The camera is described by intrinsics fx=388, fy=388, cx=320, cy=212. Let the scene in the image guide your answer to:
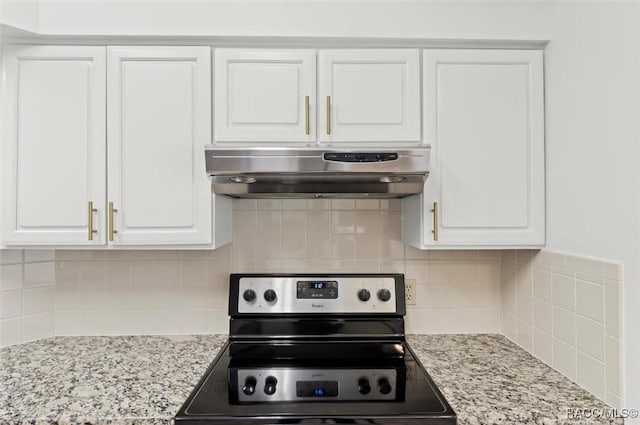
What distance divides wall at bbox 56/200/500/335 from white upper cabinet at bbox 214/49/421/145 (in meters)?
0.40

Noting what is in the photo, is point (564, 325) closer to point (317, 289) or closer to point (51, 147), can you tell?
point (317, 289)

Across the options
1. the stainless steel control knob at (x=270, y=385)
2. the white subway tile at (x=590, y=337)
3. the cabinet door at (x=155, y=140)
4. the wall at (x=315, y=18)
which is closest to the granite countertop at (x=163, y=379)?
the white subway tile at (x=590, y=337)

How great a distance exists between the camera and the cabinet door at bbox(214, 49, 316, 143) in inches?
55.4

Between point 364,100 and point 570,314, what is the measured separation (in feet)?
3.26

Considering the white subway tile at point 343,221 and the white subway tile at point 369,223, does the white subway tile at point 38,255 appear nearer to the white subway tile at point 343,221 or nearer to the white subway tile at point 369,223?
the white subway tile at point 343,221

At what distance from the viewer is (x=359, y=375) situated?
1.32 m

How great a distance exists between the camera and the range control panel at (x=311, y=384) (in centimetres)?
116

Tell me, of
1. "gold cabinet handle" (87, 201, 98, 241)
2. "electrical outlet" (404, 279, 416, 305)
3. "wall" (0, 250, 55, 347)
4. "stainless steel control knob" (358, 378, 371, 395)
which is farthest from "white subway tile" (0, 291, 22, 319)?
"electrical outlet" (404, 279, 416, 305)

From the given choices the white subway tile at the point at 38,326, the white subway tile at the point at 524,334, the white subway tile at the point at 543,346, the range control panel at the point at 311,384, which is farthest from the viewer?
the white subway tile at the point at 38,326

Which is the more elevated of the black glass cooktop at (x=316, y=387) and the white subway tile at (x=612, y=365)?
the white subway tile at (x=612, y=365)

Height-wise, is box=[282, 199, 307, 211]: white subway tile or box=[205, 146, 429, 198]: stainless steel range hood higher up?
box=[205, 146, 429, 198]: stainless steel range hood

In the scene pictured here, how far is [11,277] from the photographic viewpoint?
5.25ft

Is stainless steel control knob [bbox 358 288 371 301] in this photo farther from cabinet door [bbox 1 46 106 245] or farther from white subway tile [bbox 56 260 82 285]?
white subway tile [bbox 56 260 82 285]

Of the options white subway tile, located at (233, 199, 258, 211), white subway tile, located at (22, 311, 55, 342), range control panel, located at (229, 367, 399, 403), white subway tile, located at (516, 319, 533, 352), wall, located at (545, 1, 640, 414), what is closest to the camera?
wall, located at (545, 1, 640, 414)
